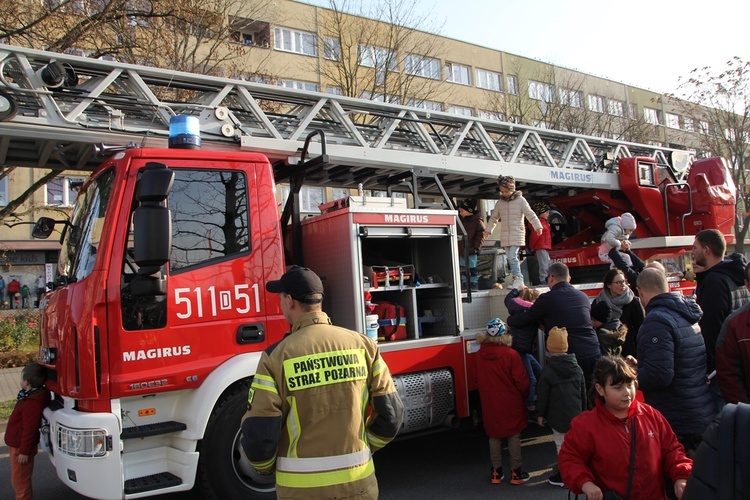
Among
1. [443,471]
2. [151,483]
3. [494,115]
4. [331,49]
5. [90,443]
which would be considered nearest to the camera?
[90,443]

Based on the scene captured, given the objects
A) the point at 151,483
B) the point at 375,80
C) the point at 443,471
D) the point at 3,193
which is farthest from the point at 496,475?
the point at 3,193

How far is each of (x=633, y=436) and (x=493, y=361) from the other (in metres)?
2.11

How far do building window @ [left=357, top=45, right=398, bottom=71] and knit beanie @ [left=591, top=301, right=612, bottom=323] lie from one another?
9.73m

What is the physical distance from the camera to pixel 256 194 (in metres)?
4.44

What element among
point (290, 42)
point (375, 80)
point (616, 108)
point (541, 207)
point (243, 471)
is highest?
point (290, 42)

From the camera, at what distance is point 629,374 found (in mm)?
2881

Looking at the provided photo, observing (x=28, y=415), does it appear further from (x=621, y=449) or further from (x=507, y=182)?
(x=507, y=182)

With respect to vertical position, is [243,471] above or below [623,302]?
below

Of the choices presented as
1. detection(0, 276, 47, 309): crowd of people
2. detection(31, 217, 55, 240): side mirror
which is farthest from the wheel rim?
detection(0, 276, 47, 309): crowd of people

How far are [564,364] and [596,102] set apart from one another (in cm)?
2165

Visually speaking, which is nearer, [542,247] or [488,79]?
[542,247]

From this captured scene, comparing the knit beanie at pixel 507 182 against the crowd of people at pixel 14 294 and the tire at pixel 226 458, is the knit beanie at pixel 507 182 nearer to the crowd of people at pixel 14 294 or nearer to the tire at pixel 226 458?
the tire at pixel 226 458

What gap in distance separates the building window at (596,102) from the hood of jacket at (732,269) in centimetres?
2010

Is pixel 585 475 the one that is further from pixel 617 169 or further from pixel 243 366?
pixel 617 169
